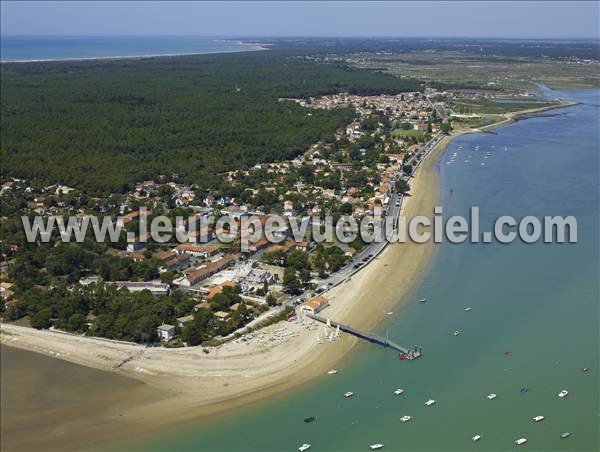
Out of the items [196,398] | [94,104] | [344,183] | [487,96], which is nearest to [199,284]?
[196,398]

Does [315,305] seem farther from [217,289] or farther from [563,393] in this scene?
[563,393]

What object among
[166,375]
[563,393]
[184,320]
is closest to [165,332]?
[184,320]

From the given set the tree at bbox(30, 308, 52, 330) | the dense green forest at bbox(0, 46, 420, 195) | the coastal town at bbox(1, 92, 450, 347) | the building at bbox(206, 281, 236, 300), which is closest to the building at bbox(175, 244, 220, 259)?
the coastal town at bbox(1, 92, 450, 347)

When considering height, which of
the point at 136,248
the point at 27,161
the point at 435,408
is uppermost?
the point at 27,161

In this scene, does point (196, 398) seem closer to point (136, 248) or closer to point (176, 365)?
point (176, 365)

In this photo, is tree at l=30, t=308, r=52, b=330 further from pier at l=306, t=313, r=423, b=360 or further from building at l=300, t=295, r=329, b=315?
pier at l=306, t=313, r=423, b=360
